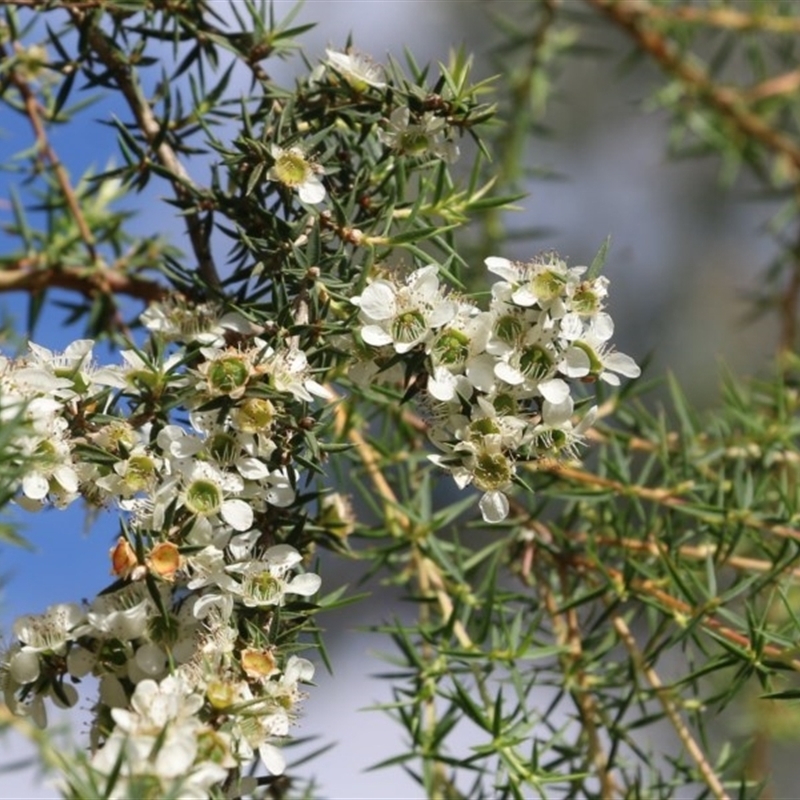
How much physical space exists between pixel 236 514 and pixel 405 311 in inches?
4.5

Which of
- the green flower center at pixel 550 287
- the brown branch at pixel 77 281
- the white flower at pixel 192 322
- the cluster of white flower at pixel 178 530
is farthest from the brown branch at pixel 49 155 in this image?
the green flower center at pixel 550 287

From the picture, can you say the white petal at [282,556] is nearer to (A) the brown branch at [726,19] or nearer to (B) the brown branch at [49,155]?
(B) the brown branch at [49,155]

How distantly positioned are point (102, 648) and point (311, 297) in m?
0.18

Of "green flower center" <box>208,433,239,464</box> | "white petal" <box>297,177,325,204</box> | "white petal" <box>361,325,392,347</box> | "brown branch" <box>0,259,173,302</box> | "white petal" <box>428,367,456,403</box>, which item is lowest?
"white petal" <box>428,367,456,403</box>

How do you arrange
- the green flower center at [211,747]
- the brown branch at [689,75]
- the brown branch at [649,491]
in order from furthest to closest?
the brown branch at [689,75] < the brown branch at [649,491] < the green flower center at [211,747]

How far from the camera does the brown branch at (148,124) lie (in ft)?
2.24

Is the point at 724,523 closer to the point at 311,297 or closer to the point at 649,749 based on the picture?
the point at 649,749

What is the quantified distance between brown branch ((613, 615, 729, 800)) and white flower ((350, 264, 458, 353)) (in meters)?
0.30

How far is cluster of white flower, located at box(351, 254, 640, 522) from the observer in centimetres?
53

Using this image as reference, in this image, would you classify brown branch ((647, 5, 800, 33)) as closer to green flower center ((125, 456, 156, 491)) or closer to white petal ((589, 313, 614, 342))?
white petal ((589, 313, 614, 342))

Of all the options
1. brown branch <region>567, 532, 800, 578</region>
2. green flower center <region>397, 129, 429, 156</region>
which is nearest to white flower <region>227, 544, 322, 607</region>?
green flower center <region>397, 129, 429, 156</region>

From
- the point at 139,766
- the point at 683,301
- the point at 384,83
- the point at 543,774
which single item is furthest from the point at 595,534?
the point at 683,301

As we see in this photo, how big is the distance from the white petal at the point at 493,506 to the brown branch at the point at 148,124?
216 millimetres

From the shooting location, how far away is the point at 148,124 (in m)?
0.74
